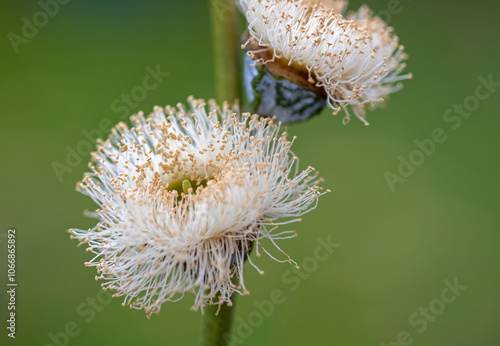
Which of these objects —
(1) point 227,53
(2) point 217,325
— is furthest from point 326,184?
(2) point 217,325

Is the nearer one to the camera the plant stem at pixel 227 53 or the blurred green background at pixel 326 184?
the plant stem at pixel 227 53

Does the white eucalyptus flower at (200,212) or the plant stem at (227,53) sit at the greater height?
the plant stem at (227,53)

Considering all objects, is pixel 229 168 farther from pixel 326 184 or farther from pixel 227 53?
pixel 326 184

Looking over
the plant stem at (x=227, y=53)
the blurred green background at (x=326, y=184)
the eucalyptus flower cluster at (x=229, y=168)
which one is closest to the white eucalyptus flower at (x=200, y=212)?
the eucalyptus flower cluster at (x=229, y=168)

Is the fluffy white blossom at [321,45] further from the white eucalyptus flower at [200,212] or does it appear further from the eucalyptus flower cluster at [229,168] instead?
the white eucalyptus flower at [200,212]

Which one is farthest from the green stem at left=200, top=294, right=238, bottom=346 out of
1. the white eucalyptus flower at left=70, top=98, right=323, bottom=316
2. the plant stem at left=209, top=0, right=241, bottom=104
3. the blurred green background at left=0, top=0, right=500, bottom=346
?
the blurred green background at left=0, top=0, right=500, bottom=346

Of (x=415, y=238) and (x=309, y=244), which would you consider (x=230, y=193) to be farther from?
(x=415, y=238)

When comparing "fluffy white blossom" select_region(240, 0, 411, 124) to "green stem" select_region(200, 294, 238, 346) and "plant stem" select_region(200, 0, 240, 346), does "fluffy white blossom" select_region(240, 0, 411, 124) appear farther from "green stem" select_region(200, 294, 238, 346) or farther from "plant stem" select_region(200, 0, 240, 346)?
"green stem" select_region(200, 294, 238, 346)
